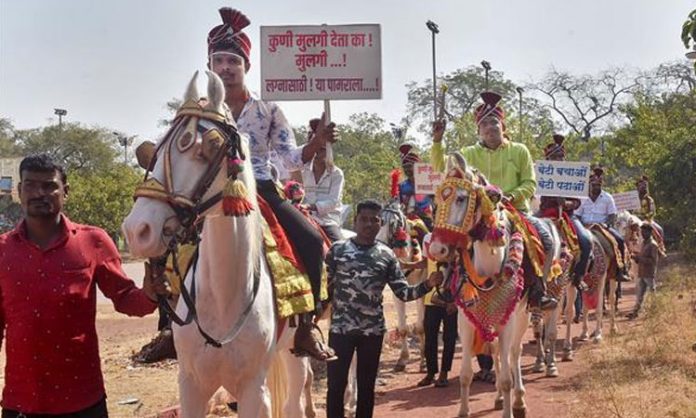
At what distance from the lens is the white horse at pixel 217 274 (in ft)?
13.9

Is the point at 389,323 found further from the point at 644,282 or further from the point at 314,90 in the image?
the point at 314,90

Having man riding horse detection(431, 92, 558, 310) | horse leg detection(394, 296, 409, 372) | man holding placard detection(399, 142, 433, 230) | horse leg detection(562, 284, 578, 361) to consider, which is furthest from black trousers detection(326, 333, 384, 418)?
horse leg detection(562, 284, 578, 361)

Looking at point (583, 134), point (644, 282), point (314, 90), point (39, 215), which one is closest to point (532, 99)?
point (583, 134)

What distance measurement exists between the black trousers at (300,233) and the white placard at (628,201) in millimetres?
14424

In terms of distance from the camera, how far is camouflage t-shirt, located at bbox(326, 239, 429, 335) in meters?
6.61

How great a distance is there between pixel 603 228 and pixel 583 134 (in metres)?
49.6

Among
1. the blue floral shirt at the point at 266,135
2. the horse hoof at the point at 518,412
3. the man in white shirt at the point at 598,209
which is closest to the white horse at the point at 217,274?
the blue floral shirt at the point at 266,135

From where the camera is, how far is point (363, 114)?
67.9 metres

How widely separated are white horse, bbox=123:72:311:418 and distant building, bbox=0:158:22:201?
35220mm

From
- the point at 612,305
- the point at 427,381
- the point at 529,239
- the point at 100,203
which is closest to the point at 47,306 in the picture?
the point at 529,239

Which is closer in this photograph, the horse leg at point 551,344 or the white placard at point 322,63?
the white placard at point 322,63

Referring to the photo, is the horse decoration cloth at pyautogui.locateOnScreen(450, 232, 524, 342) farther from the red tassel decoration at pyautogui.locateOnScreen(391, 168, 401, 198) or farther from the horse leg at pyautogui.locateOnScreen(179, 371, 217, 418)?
the red tassel decoration at pyautogui.locateOnScreen(391, 168, 401, 198)

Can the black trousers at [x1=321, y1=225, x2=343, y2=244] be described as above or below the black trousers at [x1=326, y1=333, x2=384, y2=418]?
above

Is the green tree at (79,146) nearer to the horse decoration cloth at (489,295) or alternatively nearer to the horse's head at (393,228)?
the horse's head at (393,228)
